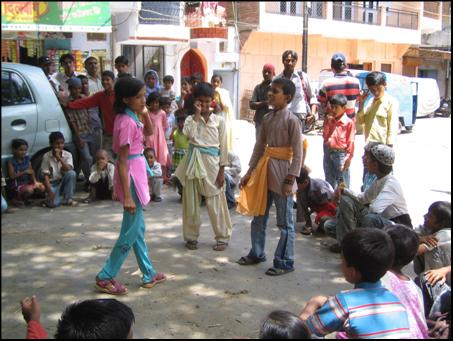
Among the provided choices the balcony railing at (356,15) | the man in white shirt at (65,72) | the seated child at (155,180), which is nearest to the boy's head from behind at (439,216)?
the seated child at (155,180)

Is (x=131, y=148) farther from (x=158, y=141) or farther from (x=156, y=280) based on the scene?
(x=158, y=141)

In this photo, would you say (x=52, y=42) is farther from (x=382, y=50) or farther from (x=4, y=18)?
(x=382, y=50)

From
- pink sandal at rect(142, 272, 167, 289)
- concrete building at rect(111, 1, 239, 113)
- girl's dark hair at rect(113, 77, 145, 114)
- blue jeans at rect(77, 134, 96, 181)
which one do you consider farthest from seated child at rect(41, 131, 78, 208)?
concrete building at rect(111, 1, 239, 113)

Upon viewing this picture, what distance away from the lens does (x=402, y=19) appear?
81.0 ft

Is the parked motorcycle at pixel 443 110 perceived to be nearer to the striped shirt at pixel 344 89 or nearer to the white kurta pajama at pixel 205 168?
the striped shirt at pixel 344 89

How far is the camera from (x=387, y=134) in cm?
553

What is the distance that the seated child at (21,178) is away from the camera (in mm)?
5883

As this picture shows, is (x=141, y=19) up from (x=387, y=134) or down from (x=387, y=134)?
up

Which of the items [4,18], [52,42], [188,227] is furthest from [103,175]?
[52,42]

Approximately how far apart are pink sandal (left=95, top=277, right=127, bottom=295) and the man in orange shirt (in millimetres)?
2837

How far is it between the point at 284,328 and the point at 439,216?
1.63 m

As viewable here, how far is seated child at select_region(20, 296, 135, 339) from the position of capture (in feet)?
5.91

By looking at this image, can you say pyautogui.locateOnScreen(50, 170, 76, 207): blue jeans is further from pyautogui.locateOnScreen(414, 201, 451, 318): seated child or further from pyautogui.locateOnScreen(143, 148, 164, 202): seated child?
pyautogui.locateOnScreen(414, 201, 451, 318): seated child

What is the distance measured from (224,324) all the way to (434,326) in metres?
1.24
